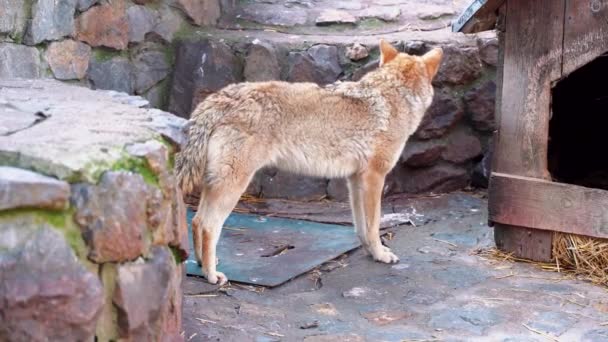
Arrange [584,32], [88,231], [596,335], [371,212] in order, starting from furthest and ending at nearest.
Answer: [371,212] → [584,32] → [596,335] → [88,231]

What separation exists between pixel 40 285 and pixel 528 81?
12.6 feet

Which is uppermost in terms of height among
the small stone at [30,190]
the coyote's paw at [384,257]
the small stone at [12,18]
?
the small stone at [12,18]

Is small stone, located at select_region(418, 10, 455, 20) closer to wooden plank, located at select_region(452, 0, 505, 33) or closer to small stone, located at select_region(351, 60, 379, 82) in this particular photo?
small stone, located at select_region(351, 60, 379, 82)

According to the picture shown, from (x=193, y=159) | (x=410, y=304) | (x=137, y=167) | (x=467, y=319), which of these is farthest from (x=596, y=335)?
(x=137, y=167)

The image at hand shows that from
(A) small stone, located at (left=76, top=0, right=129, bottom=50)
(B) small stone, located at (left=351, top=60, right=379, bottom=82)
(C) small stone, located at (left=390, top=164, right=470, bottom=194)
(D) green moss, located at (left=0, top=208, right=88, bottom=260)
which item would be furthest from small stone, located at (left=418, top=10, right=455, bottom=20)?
(D) green moss, located at (left=0, top=208, right=88, bottom=260)

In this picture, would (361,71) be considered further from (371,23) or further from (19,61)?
(19,61)

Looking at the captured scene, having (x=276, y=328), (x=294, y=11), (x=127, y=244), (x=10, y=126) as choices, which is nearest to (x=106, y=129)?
(x=10, y=126)

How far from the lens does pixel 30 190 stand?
3293mm

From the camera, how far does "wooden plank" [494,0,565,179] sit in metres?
5.98

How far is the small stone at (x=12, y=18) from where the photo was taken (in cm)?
625

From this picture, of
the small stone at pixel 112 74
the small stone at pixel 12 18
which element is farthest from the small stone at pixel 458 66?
the small stone at pixel 12 18

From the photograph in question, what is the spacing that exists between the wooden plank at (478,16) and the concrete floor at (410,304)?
157cm

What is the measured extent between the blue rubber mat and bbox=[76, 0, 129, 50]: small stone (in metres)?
1.52

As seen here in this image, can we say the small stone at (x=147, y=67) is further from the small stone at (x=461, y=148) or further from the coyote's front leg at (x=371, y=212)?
the small stone at (x=461, y=148)
